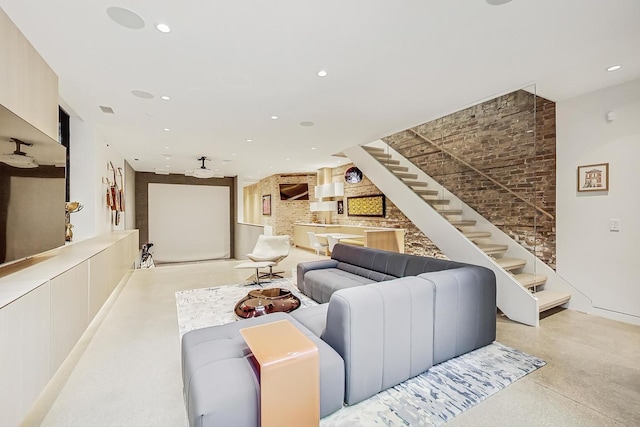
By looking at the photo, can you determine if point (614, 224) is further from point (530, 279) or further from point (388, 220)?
point (388, 220)

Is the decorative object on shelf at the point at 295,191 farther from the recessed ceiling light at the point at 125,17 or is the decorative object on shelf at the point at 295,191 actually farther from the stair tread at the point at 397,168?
the recessed ceiling light at the point at 125,17

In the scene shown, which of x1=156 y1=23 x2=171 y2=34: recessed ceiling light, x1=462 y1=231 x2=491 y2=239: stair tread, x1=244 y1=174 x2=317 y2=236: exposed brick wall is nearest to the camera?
x1=156 y1=23 x2=171 y2=34: recessed ceiling light

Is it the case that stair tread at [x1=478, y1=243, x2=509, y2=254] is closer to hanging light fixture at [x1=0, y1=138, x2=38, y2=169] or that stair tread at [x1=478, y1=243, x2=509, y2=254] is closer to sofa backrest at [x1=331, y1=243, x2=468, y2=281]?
sofa backrest at [x1=331, y1=243, x2=468, y2=281]

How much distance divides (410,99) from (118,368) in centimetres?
434

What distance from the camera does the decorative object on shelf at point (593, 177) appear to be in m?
3.47

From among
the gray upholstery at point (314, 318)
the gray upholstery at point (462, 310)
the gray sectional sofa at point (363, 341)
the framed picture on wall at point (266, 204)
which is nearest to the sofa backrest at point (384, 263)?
the gray upholstery at point (462, 310)

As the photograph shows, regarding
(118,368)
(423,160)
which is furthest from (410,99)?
(118,368)

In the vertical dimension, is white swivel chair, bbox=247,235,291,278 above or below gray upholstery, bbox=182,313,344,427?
above

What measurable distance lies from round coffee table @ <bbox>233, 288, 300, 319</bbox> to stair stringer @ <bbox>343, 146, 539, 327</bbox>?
2.53 meters

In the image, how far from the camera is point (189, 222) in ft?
34.6

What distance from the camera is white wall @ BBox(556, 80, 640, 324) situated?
3.25 m

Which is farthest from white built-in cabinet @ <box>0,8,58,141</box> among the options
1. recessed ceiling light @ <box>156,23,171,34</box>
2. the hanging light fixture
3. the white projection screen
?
the white projection screen

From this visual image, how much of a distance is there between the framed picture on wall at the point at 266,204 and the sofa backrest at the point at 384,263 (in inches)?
285

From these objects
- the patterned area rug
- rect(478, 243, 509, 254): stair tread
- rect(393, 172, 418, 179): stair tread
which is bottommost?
the patterned area rug
